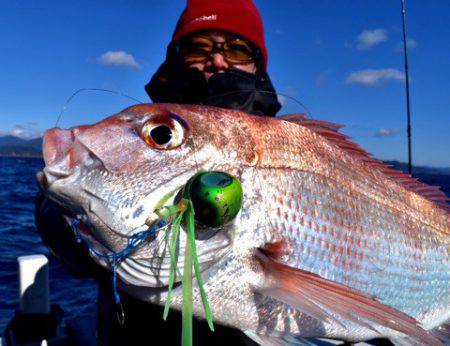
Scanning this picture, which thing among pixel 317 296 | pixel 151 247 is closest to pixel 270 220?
pixel 317 296

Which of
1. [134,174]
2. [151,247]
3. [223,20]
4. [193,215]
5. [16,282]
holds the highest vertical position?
[223,20]

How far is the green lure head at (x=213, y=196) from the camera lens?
1391 mm

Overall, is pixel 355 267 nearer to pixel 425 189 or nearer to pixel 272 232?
pixel 272 232

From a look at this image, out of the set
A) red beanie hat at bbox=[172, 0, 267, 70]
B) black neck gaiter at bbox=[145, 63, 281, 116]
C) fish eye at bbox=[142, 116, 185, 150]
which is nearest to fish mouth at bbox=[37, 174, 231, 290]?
fish eye at bbox=[142, 116, 185, 150]

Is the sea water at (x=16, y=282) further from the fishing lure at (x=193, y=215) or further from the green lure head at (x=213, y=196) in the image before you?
the green lure head at (x=213, y=196)

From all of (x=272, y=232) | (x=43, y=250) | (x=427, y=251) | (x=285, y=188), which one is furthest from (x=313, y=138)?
(x=43, y=250)

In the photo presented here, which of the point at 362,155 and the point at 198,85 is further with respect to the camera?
the point at 198,85

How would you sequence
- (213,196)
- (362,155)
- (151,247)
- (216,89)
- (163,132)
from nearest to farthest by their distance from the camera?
(213,196), (151,247), (163,132), (362,155), (216,89)

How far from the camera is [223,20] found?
2.79m

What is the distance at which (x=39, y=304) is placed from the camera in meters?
3.34

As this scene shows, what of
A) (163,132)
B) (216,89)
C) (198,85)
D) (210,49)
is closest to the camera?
(163,132)

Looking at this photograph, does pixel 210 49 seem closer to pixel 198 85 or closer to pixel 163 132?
pixel 198 85

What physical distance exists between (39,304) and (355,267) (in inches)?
102

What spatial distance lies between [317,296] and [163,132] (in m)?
0.87
